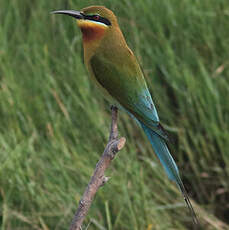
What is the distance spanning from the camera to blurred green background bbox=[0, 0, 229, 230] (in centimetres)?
275

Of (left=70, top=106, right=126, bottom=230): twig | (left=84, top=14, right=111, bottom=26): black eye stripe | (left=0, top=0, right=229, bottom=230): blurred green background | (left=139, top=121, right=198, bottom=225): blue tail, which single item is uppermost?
(left=84, top=14, right=111, bottom=26): black eye stripe

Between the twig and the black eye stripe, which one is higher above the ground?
the black eye stripe

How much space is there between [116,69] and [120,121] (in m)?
1.13

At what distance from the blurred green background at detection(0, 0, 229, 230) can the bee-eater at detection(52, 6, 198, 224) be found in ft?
2.32

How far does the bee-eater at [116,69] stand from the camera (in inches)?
78.2

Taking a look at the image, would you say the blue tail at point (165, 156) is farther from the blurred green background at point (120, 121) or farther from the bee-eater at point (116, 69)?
the blurred green background at point (120, 121)

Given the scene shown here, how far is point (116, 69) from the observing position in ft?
6.84

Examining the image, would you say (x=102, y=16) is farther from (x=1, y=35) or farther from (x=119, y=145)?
(x=1, y=35)

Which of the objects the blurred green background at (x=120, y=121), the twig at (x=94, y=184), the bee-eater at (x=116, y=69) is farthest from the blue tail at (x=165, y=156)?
the blurred green background at (x=120, y=121)

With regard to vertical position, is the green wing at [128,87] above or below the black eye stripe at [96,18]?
below

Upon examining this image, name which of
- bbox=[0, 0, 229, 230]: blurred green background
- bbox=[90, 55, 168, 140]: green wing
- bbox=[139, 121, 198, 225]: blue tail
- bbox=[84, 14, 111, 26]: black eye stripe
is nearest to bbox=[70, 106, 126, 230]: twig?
bbox=[139, 121, 198, 225]: blue tail

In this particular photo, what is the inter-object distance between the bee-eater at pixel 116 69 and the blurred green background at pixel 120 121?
2.32 ft

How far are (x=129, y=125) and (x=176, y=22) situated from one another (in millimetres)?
711

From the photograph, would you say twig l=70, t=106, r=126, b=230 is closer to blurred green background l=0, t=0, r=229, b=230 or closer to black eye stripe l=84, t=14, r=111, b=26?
black eye stripe l=84, t=14, r=111, b=26
